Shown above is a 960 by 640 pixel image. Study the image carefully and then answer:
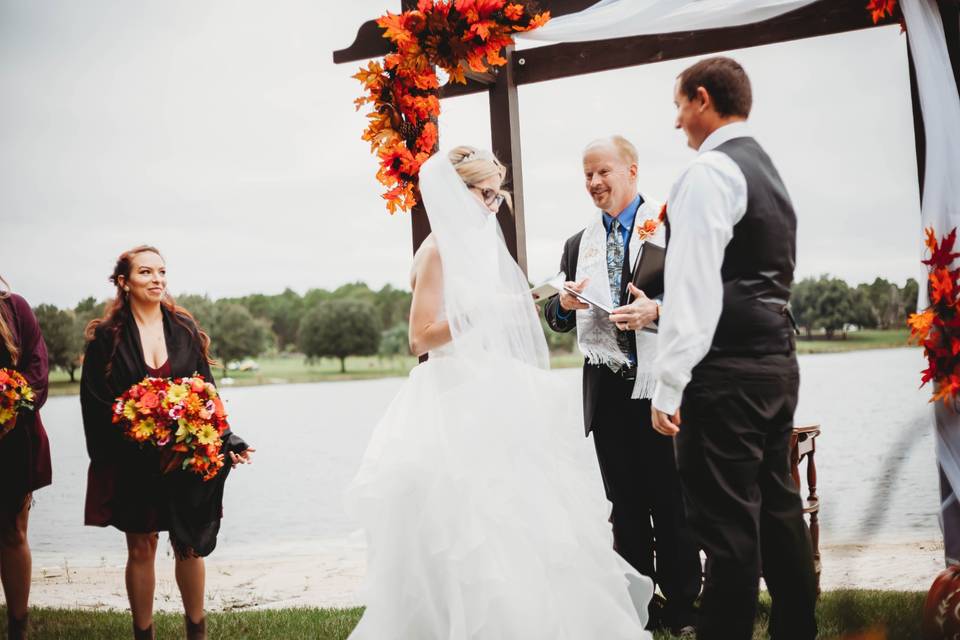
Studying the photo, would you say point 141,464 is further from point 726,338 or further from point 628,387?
point 726,338

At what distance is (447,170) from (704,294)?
1.21 m

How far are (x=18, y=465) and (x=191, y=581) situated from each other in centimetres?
104

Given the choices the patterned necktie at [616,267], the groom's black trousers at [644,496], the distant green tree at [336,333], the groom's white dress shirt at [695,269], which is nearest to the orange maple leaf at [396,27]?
the patterned necktie at [616,267]

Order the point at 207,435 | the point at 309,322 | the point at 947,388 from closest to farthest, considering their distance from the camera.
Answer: the point at 947,388
the point at 207,435
the point at 309,322

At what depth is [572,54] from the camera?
4156 millimetres

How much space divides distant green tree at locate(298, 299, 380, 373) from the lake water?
856 millimetres

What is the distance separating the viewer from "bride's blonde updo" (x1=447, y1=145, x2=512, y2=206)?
3.33 metres

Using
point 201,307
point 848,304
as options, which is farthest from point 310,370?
point 848,304

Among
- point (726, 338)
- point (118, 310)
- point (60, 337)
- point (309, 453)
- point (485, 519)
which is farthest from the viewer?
point (309, 453)

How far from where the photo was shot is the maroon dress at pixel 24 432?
12.8 feet

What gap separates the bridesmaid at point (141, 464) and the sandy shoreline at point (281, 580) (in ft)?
3.70

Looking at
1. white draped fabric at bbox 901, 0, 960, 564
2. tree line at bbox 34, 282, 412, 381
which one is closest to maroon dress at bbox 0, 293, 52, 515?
white draped fabric at bbox 901, 0, 960, 564

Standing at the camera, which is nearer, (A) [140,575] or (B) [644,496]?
(A) [140,575]

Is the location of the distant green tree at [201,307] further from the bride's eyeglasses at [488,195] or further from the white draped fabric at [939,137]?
the white draped fabric at [939,137]
